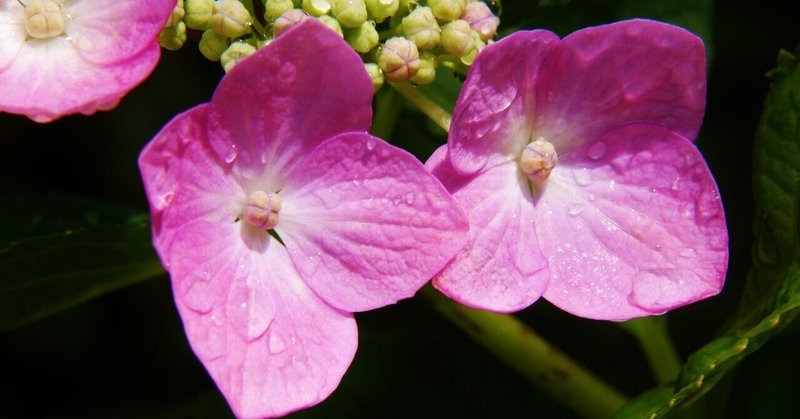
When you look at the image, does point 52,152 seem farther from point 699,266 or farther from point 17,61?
point 699,266

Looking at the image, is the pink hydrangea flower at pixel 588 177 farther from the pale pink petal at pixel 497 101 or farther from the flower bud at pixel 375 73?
the flower bud at pixel 375 73

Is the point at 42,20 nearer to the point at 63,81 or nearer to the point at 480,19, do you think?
the point at 63,81

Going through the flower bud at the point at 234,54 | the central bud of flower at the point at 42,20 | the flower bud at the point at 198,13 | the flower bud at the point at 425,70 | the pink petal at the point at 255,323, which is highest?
the flower bud at the point at 198,13

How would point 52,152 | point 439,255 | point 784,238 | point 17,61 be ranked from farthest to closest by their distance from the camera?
1. point 52,152
2. point 784,238
3. point 17,61
4. point 439,255

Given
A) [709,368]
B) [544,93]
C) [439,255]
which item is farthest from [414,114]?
[709,368]

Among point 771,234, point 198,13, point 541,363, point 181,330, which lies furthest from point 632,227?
point 181,330

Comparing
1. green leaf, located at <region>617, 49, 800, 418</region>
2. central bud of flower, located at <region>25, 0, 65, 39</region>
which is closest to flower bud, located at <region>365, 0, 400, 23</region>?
central bud of flower, located at <region>25, 0, 65, 39</region>

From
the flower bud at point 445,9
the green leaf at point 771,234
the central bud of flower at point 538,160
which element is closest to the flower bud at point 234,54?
the flower bud at point 445,9

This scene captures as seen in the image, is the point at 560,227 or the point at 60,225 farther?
the point at 60,225
